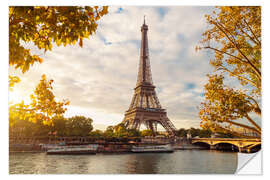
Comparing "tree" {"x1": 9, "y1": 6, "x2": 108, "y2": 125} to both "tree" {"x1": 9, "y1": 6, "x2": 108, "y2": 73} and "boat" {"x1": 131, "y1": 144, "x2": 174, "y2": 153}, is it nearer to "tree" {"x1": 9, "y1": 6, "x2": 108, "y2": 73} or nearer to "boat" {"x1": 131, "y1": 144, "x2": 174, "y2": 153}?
"tree" {"x1": 9, "y1": 6, "x2": 108, "y2": 73}

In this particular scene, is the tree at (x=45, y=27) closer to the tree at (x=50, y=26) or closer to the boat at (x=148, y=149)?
the tree at (x=50, y=26)

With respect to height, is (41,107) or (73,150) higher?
(41,107)

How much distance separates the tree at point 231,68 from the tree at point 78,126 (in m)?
22.9

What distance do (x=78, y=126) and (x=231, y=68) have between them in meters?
24.0

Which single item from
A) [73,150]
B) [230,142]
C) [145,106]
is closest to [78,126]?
[73,150]

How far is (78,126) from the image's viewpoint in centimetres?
2630

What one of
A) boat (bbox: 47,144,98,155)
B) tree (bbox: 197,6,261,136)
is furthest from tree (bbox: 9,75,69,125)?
boat (bbox: 47,144,98,155)

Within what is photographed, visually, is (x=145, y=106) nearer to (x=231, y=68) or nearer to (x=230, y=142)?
(x=230, y=142)

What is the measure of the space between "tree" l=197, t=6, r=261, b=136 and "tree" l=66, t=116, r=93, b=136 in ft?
75.3

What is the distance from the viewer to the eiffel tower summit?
1238 inches

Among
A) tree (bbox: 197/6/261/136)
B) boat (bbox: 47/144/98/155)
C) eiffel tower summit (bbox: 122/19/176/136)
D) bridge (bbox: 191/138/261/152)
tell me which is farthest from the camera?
eiffel tower summit (bbox: 122/19/176/136)

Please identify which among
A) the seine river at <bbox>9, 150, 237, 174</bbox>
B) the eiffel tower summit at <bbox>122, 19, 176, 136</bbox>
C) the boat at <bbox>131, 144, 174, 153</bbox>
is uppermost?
the eiffel tower summit at <bbox>122, 19, 176, 136</bbox>

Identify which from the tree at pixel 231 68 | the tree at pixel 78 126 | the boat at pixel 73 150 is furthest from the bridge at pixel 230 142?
the tree at pixel 231 68
